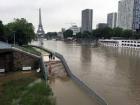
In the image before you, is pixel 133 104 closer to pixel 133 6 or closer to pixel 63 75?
pixel 63 75

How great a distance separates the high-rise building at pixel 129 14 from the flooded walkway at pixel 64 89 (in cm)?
9156

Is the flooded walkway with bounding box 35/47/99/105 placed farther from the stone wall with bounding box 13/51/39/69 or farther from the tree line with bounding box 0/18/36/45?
the tree line with bounding box 0/18/36/45

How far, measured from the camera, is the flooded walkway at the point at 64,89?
17.9 meters

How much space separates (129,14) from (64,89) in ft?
371

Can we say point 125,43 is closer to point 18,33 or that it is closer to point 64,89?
point 18,33

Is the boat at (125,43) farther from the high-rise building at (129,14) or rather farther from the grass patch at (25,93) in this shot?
the grass patch at (25,93)

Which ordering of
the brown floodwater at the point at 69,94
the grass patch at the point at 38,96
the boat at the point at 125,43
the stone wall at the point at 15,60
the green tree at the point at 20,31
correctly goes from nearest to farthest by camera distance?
1. the grass patch at the point at 38,96
2. the brown floodwater at the point at 69,94
3. the stone wall at the point at 15,60
4. the green tree at the point at 20,31
5. the boat at the point at 125,43

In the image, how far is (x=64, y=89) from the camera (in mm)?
21516

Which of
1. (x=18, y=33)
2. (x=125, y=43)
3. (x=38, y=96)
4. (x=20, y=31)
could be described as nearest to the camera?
(x=38, y=96)

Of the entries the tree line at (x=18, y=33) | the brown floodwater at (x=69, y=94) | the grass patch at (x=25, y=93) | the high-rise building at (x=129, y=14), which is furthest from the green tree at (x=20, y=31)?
the high-rise building at (x=129, y=14)

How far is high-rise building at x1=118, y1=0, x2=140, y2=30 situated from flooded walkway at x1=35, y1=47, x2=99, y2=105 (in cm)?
9156

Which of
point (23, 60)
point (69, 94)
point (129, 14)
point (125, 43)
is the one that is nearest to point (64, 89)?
point (69, 94)

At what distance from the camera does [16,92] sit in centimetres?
1769

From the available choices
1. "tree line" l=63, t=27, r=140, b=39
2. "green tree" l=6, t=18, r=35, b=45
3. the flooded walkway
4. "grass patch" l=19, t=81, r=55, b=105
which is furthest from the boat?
"grass patch" l=19, t=81, r=55, b=105
